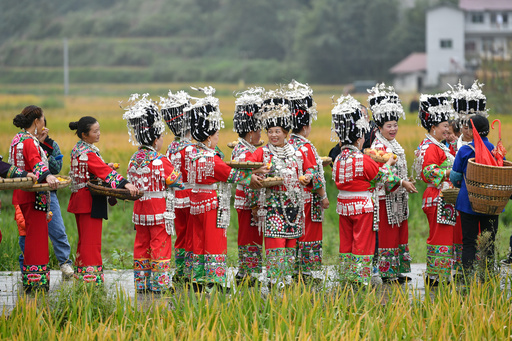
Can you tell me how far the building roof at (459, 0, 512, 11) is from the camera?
49.9 metres

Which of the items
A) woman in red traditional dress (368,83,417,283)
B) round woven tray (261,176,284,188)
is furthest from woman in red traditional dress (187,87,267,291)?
woman in red traditional dress (368,83,417,283)

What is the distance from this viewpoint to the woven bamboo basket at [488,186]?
5.66 m

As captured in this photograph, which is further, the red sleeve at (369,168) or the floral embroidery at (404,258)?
the floral embroidery at (404,258)

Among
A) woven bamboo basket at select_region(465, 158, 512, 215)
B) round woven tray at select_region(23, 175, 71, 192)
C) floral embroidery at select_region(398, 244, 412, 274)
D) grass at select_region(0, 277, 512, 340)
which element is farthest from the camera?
floral embroidery at select_region(398, 244, 412, 274)

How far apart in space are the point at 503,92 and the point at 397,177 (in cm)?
1925

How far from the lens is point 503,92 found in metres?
24.2

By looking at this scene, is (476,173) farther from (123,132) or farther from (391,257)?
(123,132)

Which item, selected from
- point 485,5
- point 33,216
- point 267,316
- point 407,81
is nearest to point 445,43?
point 407,81

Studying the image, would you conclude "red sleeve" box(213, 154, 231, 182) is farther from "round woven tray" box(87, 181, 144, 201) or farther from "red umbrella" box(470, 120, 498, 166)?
"red umbrella" box(470, 120, 498, 166)

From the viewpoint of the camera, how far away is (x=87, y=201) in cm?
649

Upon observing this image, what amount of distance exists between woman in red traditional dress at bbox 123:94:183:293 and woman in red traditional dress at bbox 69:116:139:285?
0.99ft

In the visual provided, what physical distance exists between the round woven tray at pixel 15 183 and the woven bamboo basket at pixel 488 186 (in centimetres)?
361

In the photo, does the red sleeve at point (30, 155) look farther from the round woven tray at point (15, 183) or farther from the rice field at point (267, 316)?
the rice field at point (267, 316)

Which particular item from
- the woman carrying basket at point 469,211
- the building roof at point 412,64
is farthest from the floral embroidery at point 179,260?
the building roof at point 412,64
